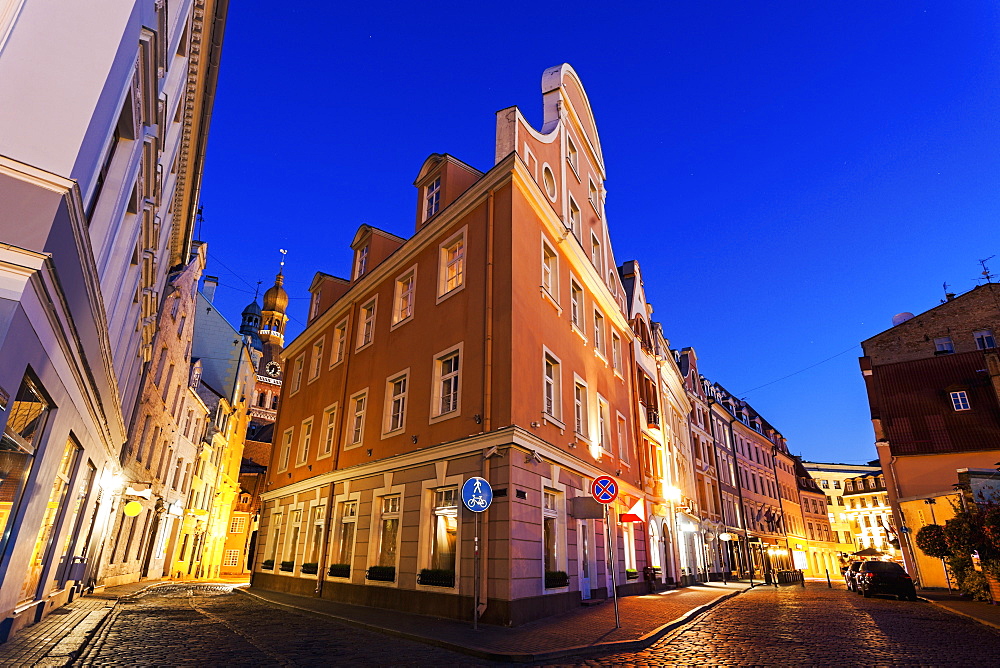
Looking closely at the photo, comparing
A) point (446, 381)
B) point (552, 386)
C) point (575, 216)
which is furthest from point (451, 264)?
point (575, 216)

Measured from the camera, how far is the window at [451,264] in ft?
57.0

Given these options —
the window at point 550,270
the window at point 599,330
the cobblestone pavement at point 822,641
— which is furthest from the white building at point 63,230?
the window at point 599,330

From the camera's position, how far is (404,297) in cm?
1984

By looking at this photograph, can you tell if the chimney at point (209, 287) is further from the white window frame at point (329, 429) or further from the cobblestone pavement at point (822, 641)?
the cobblestone pavement at point (822, 641)

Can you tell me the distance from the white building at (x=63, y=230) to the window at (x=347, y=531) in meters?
7.30

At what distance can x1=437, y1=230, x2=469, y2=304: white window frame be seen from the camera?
16.9m

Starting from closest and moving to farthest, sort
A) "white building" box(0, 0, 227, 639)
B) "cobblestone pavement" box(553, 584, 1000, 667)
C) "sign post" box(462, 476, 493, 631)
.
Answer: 1. "white building" box(0, 0, 227, 639)
2. "cobblestone pavement" box(553, 584, 1000, 667)
3. "sign post" box(462, 476, 493, 631)

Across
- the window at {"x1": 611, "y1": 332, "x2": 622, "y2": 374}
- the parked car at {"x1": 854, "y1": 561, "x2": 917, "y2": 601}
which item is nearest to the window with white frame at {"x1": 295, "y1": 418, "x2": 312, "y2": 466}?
the window at {"x1": 611, "y1": 332, "x2": 622, "y2": 374}

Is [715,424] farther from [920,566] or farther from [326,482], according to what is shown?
[326,482]

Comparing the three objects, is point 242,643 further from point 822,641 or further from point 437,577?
point 822,641

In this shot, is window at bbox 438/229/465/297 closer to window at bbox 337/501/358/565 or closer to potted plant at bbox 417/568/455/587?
window at bbox 337/501/358/565

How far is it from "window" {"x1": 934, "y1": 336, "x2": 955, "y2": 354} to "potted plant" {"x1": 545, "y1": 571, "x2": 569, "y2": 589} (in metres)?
34.8

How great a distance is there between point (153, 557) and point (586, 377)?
27.3 metres

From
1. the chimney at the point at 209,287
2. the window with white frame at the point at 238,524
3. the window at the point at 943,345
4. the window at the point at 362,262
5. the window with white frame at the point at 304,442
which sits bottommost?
the window with white frame at the point at 238,524
